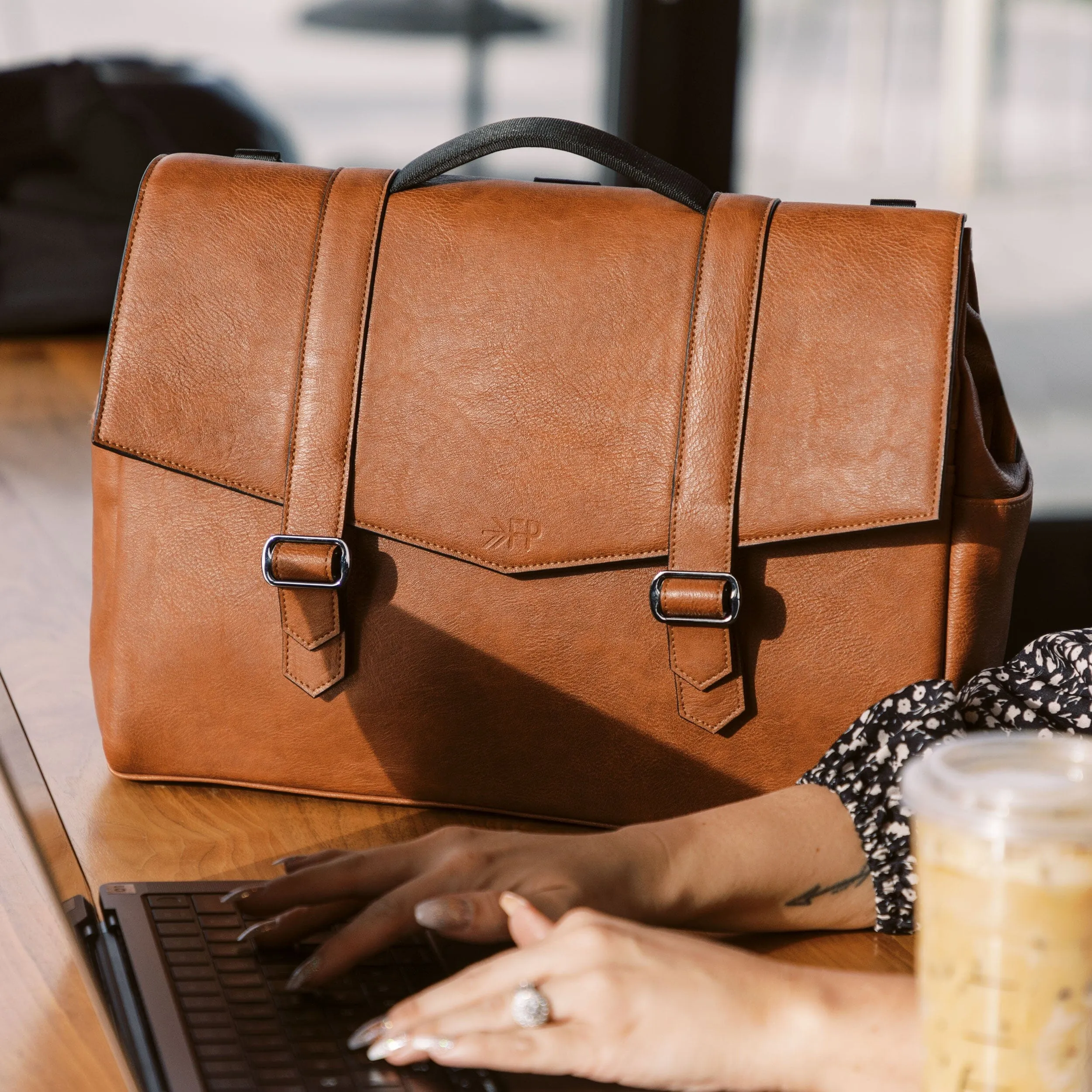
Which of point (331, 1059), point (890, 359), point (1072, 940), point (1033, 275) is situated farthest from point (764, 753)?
point (1033, 275)

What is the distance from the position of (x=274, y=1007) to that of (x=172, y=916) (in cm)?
9

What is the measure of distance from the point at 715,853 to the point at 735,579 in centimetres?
14

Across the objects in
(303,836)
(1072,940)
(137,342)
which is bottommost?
(303,836)

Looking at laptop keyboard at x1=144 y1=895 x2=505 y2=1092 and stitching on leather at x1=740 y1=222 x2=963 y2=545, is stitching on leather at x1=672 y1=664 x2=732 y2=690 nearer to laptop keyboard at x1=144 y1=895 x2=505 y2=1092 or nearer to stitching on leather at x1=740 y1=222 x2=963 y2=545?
stitching on leather at x1=740 y1=222 x2=963 y2=545

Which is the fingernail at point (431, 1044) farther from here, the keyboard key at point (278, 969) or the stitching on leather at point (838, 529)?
the stitching on leather at point (838, 529)

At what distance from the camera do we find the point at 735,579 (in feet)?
2.48

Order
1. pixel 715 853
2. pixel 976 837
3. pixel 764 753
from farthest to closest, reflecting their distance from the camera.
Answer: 1. pixel 764 753
2. pixel 715 853
3. pixel 976 837

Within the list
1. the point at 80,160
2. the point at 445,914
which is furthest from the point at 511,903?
the point at 80,160

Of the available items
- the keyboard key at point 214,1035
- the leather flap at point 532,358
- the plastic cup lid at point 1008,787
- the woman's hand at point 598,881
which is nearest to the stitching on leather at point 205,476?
Result: the leather flap at point 532,358

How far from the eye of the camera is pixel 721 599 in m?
0.75

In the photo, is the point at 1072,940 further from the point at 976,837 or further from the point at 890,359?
the point at 890,359

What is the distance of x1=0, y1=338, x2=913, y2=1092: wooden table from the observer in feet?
1.86

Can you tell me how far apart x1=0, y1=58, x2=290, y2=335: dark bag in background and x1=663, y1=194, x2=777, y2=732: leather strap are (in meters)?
1.12

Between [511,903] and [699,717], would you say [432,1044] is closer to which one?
[511,903]
